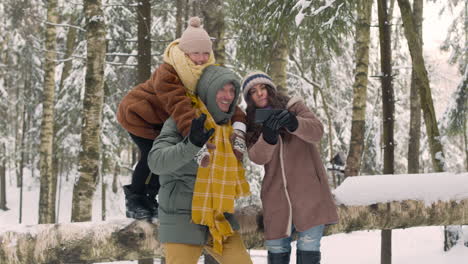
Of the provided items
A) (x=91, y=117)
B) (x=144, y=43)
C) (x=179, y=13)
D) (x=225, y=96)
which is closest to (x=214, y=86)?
(x=225, y=96)

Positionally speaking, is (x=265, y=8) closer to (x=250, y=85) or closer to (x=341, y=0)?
(x=341, y=0)

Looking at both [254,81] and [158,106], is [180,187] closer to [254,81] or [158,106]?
[158,106]

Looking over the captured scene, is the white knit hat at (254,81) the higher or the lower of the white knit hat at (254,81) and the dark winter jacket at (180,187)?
the higher

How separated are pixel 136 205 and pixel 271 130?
123 centimetres

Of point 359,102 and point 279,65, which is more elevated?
point 279,65

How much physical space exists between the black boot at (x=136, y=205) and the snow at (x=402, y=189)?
5.24ft

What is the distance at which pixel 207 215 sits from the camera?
2.78 m

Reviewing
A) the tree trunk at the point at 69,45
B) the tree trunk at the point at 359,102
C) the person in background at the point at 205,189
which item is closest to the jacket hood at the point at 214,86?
the person in background at the point at 205,189

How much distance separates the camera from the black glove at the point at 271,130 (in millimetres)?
2873

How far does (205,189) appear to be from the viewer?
2.81 metres

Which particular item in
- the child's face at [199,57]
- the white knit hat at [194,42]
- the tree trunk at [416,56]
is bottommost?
the child's face at [199,57]

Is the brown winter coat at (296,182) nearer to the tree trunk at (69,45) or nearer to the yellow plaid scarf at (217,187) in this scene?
the yellow plaid scarf at (217,187)

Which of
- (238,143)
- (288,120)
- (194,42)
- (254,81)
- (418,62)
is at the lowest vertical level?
(238,143)

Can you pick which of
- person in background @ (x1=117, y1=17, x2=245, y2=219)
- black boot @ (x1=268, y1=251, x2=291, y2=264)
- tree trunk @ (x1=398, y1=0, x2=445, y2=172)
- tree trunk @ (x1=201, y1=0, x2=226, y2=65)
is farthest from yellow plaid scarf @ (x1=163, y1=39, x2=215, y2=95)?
tree trunk @ (x1=398, y1=0, x2=445, y2=172)
